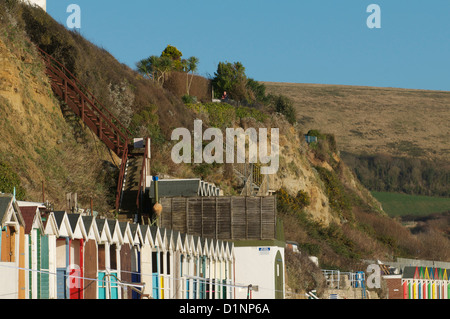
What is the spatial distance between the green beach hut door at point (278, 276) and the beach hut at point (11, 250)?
62.8 ft

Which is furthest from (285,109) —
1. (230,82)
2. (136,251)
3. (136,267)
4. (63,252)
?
(63,252)

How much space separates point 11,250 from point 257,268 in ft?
64.4

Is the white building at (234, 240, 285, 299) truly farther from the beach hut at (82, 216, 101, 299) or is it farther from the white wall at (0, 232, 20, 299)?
the white wall at (0, 232, 20, 299)

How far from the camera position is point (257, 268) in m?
34.7

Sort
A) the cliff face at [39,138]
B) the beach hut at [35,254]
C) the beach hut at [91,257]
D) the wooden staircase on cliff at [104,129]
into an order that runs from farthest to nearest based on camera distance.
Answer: the wooden staircase on cliff at [104,129], the cliff face at [39,138], the beach hut at [91,257], the beach hut at [35,254]

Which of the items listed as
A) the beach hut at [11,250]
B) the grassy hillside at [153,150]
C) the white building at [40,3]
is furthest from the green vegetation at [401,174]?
the beach hut at [11,250]

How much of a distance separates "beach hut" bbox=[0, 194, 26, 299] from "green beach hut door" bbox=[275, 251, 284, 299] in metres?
19.2

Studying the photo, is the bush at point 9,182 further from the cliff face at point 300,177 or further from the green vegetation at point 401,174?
the green vegetation at point 401,174

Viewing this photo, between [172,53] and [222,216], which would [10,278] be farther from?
[172,53]

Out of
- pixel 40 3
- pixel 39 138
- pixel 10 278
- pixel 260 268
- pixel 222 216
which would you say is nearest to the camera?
pixel 10 278

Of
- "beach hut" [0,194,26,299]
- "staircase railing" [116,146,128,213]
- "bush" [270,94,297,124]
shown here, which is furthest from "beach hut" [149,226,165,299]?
"bush" [270,94,297,124]

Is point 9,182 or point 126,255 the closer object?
point 126,255

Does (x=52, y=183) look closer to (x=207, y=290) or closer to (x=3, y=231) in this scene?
(x=207, y=290)

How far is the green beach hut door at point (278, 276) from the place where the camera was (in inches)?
1367
